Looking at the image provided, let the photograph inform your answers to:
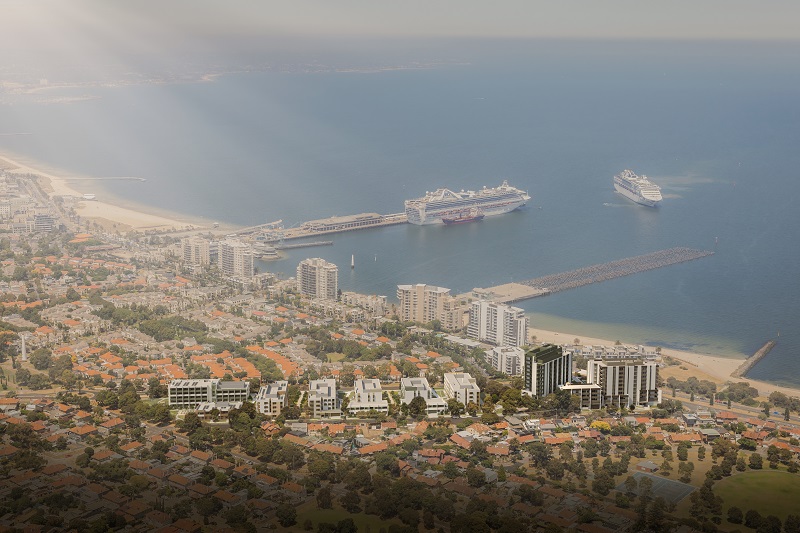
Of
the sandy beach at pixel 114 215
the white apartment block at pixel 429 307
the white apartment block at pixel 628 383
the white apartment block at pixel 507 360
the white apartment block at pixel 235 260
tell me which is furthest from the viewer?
the sandy beach at pixel 114 215

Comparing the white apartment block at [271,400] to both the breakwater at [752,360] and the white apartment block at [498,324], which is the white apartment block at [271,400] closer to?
the white apartment block at [498,324]

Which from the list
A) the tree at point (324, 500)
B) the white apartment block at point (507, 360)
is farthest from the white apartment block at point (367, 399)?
the tree at point (324, 500)

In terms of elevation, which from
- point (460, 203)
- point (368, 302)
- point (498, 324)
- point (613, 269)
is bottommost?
point (498, 324)

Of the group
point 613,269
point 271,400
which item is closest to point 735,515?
point 271,400

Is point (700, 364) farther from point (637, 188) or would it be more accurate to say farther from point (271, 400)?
point (637, 188)

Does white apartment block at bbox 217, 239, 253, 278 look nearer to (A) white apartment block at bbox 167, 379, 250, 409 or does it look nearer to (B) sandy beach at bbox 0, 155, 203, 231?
(B) sandy beach at bbox 0, 155, 203, 231

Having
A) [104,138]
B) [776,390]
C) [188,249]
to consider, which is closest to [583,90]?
[104,138]

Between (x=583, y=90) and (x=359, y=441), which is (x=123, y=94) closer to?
(x=583, y=90)
